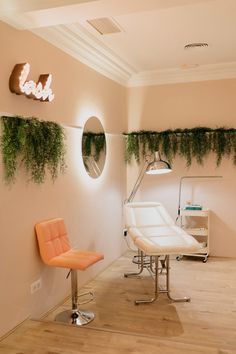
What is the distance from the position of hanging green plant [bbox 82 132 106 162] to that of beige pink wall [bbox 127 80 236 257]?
106 cm

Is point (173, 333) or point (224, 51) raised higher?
point (224, 51)

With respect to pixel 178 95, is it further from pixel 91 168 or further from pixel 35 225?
pixel 35 225

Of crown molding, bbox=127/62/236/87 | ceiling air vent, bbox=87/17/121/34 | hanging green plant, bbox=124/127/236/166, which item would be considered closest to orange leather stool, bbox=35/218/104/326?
ceiling air vent, bbox=87/17/121/34

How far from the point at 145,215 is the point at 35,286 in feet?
5.57

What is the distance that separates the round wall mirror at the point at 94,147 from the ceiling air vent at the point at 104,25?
981 millimetres

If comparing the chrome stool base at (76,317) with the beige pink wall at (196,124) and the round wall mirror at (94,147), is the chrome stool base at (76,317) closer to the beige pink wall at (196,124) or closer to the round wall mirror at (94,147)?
the round wall mirror at (94,147)

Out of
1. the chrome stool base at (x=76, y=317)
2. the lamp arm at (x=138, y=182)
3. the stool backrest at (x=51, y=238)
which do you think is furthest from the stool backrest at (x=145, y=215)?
the chrome stool base at (x=76, y=317)

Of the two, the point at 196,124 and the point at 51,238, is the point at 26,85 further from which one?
the point at 196,124

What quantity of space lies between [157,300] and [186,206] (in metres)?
1.78

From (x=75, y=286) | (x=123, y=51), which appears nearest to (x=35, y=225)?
(x=75, y=286)

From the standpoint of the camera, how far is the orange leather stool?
2924mm

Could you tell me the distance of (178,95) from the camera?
5.15m

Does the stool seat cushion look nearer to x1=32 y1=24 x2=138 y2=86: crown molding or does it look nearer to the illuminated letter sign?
the illuminated letter sign

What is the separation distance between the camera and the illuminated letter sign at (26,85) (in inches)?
105
